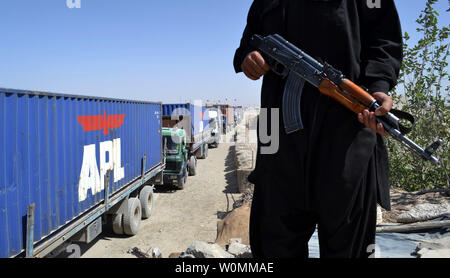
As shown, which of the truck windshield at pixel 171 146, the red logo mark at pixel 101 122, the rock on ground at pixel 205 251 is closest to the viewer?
the rock on ground at pixel 205 251

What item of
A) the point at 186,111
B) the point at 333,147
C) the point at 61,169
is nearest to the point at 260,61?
the point at 333,147

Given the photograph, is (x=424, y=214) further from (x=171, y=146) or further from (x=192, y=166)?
(x=192, y=166)

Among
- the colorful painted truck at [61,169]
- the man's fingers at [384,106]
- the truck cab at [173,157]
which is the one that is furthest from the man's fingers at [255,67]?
the truck cab at [173,157]

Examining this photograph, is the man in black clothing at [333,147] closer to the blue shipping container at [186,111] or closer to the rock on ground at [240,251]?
the rock on ground at [240,251]

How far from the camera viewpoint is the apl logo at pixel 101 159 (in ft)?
17.9

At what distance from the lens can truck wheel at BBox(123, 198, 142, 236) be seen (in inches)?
298

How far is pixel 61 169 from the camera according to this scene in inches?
186

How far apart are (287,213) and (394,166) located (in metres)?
6.54

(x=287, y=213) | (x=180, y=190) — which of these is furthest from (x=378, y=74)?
(x=180, y=190)

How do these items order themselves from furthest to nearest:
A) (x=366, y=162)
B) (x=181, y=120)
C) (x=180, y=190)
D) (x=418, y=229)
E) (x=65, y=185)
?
(x=181, y=120), (x=180, y=190), (x=65, y=185), (x=418, y=229), (x=366, y=162)

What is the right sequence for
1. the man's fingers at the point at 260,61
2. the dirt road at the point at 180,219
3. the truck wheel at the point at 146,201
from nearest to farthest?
the man's fingers at the point at 260,61
the dirt road at the point at 180,219
the truck wheel at the point at 146,201

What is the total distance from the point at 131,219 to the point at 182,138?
199 inches
